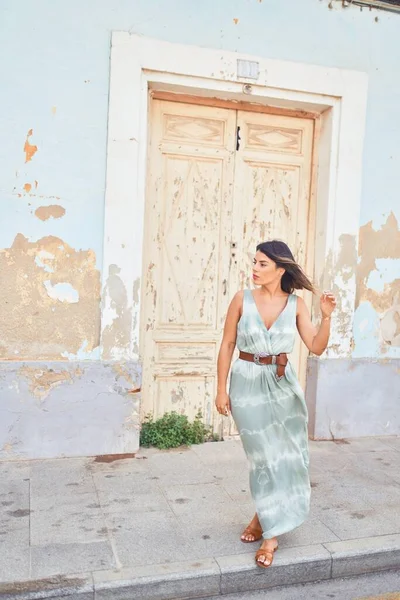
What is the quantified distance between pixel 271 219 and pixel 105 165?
1.75 metres

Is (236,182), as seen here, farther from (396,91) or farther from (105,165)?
(396,91)

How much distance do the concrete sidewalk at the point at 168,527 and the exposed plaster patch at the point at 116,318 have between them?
96cm

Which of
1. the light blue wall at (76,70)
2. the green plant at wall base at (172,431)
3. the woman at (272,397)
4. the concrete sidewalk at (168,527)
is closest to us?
the concrete sidewalk at (168,527)

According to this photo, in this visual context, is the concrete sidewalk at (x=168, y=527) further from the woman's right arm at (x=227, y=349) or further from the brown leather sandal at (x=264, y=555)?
the woman's right arm at (x=227, y=349)

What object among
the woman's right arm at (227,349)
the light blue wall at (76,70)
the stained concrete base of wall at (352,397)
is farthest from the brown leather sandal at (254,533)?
the light blue wall at (76,70)

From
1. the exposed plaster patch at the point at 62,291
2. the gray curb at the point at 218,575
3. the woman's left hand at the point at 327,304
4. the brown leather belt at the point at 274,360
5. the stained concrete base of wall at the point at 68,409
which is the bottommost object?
the gray curb at the point at 218,575

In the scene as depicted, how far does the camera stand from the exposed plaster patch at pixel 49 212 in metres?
4.68

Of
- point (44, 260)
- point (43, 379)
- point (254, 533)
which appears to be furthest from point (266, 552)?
point (44, 260)

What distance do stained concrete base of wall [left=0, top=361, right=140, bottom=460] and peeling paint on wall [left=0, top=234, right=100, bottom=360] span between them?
0.17 metres

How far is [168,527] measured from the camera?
3594mm

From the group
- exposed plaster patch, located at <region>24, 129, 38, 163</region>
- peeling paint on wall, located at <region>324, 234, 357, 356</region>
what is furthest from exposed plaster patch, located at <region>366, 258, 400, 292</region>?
exposed plaster patch, located at <region>24, 129, 38, 163</region>

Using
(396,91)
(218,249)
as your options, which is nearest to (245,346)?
(218,249)

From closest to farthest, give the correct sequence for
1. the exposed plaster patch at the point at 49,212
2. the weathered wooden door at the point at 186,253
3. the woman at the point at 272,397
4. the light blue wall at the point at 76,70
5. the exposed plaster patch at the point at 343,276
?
the woman at the point at 272,397
the light blue wall at the point at 76,70
the exposed plaster patch at the point at 49,212
the weathered wooden door at the point at 186,253
the exposed plaster patch at the point at 343,276

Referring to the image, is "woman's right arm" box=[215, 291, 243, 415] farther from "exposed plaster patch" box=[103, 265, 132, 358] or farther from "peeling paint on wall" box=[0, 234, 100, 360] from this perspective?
"peeling paint on wall" box=[0, 234, 100, 360]
